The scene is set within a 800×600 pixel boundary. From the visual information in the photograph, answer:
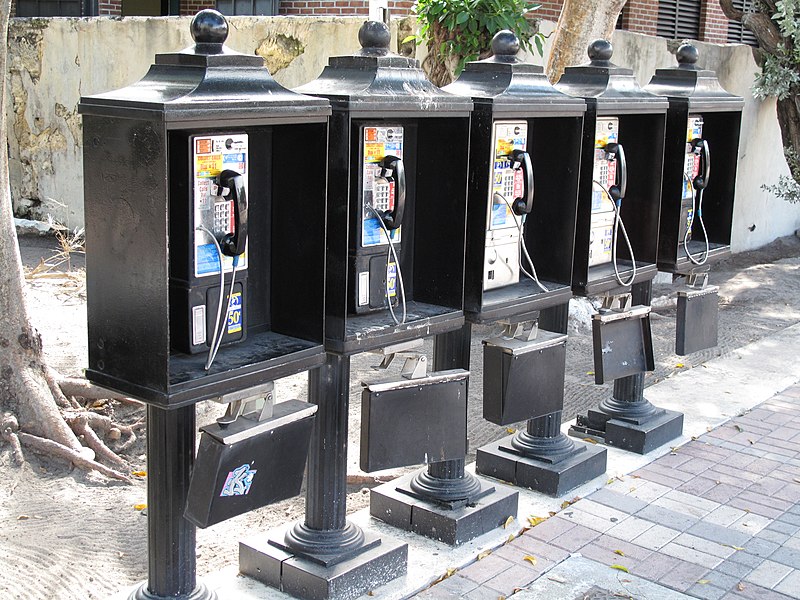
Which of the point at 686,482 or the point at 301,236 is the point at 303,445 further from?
the point at 686,482

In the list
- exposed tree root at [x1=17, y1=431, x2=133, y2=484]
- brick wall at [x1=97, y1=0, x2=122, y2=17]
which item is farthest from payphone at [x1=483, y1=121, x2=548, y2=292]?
brick wall at [x1=97, y1=0, x2=122, y2=17]

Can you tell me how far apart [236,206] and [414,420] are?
3.71 ft

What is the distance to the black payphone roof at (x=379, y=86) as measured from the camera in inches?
121

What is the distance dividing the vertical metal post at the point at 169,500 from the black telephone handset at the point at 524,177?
5.00 ft

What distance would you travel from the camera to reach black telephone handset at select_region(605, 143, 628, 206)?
426cm

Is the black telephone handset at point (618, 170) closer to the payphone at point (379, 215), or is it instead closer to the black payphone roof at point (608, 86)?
the black payphone roof at point (608, 86)

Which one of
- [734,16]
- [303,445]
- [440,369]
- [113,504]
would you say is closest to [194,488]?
[303,445]

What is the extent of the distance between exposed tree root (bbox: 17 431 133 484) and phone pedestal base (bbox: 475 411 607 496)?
166 centimetres

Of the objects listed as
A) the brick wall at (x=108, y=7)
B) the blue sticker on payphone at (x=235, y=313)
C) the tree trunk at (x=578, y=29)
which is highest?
the brick wall at (x=108, y=7)

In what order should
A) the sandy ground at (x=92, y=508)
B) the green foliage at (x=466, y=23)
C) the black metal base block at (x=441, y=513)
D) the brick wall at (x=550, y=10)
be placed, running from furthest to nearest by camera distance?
the brick wall at (x=550, y=10), the green foliage at (x=466, y=23), the black metal base block at (x=441, y=513), the sandy ground at (x=92, y=508)

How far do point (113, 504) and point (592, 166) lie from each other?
8.08 feet

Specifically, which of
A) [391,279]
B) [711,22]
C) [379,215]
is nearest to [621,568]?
[391,279]

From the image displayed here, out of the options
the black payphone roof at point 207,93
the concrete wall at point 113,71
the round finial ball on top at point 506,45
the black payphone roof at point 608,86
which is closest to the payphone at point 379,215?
the black payphone roof at point 207,93

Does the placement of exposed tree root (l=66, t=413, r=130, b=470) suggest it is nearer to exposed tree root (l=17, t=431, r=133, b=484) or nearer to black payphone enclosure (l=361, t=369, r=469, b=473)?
exposed tree root (l=17, t=431, r=133, b=484)
